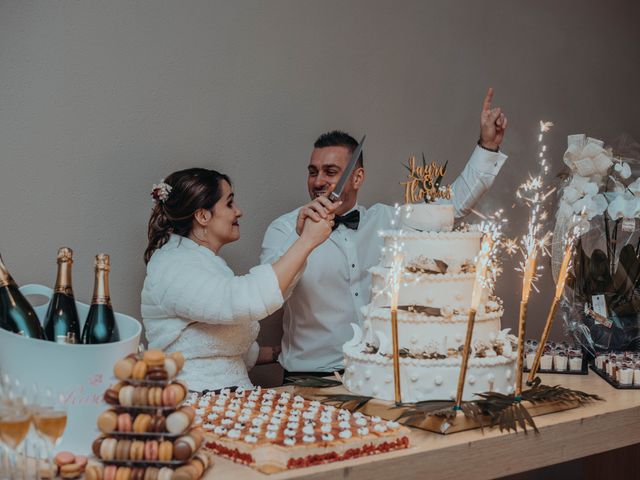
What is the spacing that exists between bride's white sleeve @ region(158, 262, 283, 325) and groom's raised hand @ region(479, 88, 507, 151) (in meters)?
1.24

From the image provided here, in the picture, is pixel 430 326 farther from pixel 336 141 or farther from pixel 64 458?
pixel 336 141

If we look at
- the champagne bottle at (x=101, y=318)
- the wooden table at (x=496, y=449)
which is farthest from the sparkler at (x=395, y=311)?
the champagne bottle at (x=101, y=318)

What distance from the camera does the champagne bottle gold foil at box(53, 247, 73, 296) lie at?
1.75 meters

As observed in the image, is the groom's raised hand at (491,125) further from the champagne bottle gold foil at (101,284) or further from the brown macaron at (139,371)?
the brown macaron at (139,371)

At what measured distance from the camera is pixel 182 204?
104 inches

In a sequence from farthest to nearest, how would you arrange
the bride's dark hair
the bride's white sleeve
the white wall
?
the white wall
the bride's dark hair
the bride's white sleeve

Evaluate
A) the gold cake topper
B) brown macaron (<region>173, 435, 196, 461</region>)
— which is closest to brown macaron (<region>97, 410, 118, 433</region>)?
brown macaron (<region>173, 435, 196, 461</region>)

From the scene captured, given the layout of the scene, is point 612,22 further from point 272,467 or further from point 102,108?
point 272,467

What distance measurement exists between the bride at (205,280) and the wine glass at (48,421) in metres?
0.90

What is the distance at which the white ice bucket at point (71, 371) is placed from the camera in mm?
1531

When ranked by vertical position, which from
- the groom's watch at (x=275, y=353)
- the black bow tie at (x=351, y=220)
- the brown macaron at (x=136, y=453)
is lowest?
the groom's watch at (x=275, y=353)

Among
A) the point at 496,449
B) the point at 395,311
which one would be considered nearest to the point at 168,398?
the point at 395,311

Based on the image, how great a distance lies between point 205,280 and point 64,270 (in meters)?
0.65

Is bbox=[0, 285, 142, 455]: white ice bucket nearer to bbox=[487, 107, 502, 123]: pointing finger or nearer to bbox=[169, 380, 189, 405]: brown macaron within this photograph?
bbox=[169, 380, 189, 405]: brown macaron
